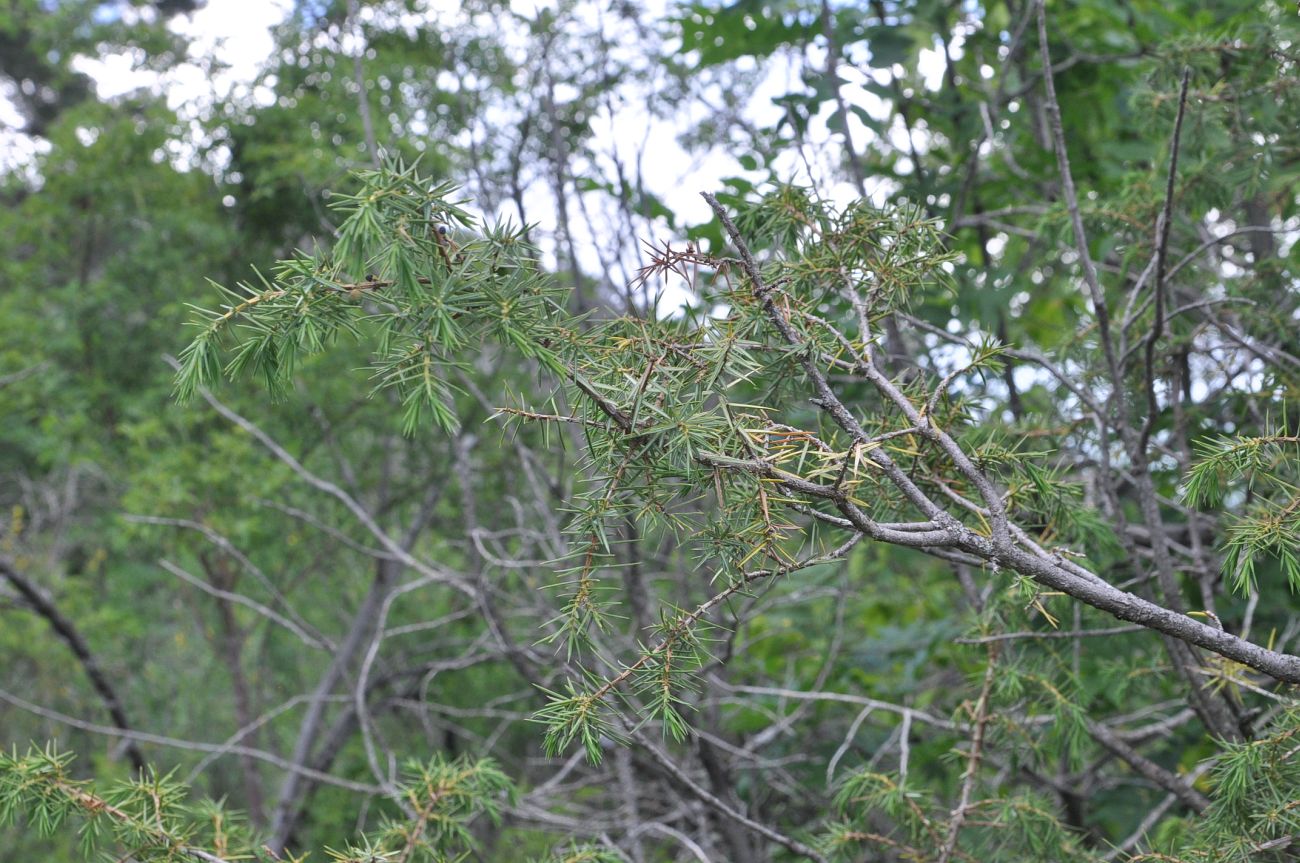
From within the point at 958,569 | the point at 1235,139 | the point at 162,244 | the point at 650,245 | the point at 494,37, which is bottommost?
the point at 958,569

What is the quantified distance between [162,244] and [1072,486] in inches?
238

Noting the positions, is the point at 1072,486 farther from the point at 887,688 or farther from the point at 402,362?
the point at 887,688

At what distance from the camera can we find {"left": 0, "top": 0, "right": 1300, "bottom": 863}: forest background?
1177mm

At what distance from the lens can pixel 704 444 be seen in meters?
1.10

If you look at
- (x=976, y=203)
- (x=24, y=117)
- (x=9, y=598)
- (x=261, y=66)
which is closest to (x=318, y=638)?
(x=9, y=598)

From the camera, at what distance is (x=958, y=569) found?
7.20 feet

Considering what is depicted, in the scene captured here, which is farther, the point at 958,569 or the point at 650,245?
the point at 958,569

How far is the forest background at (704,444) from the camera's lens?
118 cm

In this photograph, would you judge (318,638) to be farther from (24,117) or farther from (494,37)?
(24,117)

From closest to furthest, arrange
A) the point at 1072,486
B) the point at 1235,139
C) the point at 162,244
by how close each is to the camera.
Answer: the point at 1072,486, the point at 1235,139, the point at 162,244

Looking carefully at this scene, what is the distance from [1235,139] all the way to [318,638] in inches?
115

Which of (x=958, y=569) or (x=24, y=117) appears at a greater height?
(x=24, y=117)

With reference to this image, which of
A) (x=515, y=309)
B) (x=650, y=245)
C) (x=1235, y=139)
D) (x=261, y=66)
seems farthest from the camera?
(x=261, y=66)

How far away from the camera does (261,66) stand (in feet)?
19.1
